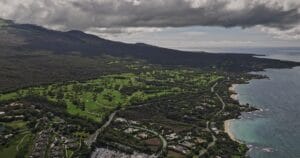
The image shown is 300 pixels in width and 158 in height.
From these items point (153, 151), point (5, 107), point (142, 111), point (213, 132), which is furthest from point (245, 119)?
point (5, 107)

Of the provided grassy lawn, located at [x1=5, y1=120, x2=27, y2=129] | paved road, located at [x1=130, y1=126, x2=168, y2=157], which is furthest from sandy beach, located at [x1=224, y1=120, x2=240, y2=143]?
grassy lawn, located at [x1=5, y1=120, x2=27, y2=129]

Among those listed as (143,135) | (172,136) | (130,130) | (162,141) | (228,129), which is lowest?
(130,130)

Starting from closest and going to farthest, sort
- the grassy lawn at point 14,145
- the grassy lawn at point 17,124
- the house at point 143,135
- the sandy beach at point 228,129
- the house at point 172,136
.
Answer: the grassy lawn at point 14,145 < the house at point 172,136 < the house at point 143,135 < the sandy beach at point 228,129 < the grassy lawn at point 17,124

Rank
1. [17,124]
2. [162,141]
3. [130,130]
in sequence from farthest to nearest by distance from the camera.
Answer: [130,130] → [17,124] → [162,141]

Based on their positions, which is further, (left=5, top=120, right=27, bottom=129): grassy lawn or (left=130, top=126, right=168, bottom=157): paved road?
(left=5, top=120, right=27, bottom=129): grassy lawn

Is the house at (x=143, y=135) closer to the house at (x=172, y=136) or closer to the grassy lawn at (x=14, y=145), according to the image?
the house at (x=172, y=136)

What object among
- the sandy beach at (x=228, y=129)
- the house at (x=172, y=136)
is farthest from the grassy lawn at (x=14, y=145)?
the sandy beach at (x=228, y=129)

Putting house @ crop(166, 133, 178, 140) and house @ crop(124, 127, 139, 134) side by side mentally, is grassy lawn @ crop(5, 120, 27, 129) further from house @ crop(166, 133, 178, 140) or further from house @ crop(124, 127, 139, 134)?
house @ crop(166, 133, 178, 140)

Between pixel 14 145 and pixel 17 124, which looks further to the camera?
pixel 17 124

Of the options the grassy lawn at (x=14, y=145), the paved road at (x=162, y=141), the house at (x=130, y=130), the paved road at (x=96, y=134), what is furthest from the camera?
the house at (x=130, y=130)

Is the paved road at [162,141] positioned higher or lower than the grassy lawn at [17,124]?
lower

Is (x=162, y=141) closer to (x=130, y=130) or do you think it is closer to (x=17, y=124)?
(x=130, y=130)

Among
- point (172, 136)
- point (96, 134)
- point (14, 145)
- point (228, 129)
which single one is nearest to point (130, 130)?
point (96, 134)
